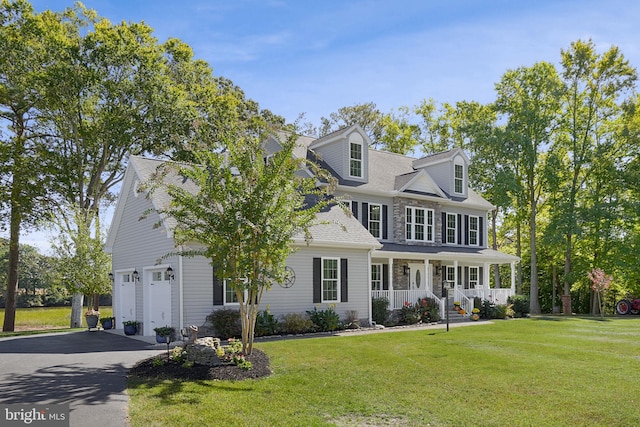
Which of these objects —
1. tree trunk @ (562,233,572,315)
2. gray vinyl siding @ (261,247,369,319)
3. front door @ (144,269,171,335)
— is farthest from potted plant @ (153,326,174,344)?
Result: tree trunk @ (562,233,572,315)

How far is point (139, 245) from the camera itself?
60.2 feet

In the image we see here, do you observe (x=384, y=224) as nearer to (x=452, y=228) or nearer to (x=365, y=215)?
(x=365, y=215)

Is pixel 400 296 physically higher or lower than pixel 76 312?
higher

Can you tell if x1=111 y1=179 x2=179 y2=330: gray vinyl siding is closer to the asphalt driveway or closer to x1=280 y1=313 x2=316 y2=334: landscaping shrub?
the asphalt driveway

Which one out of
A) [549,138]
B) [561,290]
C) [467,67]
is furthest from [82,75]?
[561,290]

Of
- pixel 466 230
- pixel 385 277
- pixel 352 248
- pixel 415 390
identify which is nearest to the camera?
pixel 415 390

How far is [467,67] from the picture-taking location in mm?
13719

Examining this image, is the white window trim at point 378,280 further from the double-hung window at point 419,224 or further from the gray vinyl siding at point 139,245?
the gray vinyl siding at point 139,245

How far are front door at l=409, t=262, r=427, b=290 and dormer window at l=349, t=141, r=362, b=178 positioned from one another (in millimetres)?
5052

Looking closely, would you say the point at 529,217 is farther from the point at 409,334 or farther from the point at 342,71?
the point at 342,71

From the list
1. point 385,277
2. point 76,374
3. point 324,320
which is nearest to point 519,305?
point 385,277

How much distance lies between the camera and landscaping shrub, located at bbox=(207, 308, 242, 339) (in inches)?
604

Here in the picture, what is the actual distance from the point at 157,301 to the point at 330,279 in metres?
5.89

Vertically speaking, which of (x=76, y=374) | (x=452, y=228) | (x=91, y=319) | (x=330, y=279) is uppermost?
(x=452, y=228)
